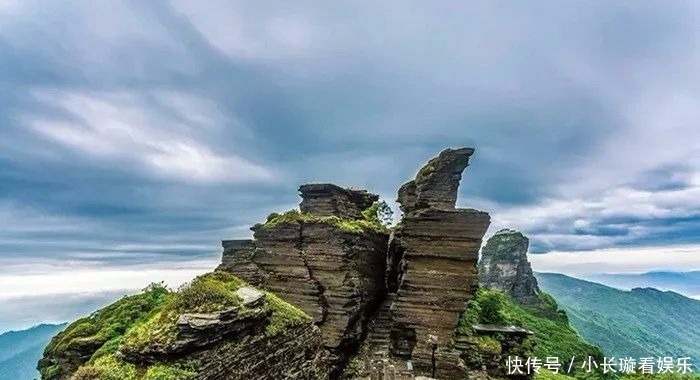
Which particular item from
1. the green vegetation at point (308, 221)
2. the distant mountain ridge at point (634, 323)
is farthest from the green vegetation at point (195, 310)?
the distant mountain ridge at point (634, 323)

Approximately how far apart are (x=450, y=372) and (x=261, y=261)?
39.5 feet

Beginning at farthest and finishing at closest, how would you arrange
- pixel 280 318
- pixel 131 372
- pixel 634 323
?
pixel 634 323 < pixel 280 318 < pixel 131 372

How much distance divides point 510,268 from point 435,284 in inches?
2418

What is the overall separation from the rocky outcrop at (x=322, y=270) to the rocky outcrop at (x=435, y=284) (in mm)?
2678

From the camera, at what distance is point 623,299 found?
188500 mm

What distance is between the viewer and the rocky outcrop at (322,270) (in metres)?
26.4

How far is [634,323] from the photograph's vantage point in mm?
156500

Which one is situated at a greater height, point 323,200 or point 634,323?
point 323,200

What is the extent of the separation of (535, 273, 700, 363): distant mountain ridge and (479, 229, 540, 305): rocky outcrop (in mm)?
34944

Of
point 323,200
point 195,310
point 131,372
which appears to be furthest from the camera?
point 323,200

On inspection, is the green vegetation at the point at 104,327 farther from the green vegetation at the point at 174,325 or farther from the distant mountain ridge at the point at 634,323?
the distant mountain ridge at the point at 634,323

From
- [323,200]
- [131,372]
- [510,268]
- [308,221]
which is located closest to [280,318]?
[131,372]

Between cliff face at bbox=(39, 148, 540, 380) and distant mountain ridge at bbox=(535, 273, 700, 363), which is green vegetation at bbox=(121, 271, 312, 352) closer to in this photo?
cliff face at bbox=(39, 148, 540, 380)

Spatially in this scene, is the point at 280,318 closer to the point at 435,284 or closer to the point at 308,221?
the point at 435,284
